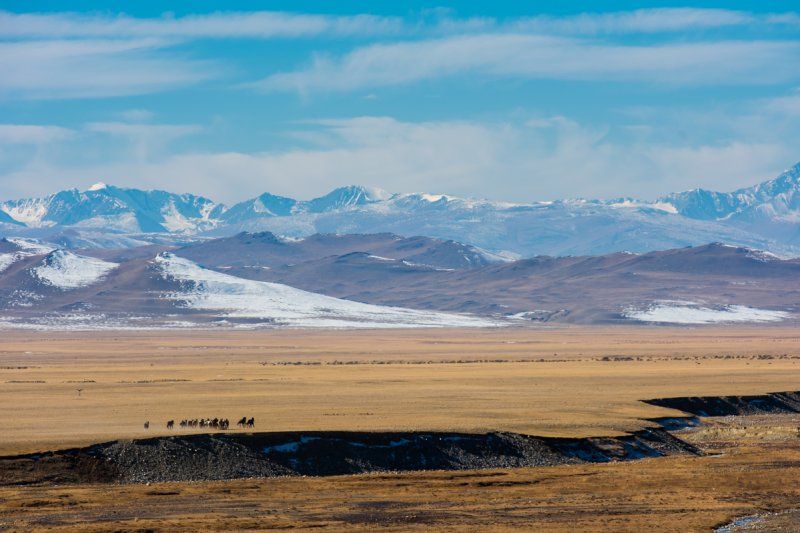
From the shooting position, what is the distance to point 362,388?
3280 inches

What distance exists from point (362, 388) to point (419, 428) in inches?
1145

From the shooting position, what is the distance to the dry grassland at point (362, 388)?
5750 cm

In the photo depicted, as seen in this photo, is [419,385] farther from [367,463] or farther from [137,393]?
[367,463]

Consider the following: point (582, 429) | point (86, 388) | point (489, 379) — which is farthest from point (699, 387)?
point (86, 388)

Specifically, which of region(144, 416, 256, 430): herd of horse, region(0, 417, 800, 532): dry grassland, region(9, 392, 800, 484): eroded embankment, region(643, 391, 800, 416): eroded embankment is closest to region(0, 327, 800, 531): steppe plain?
region(0, 417, 800, 532): dry grassland

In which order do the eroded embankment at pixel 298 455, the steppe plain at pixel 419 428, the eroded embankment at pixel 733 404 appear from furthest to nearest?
the eroded embankment at pixel 733 404
the eroded embankment at pixel 298 455
the steppe plain at pixel 419 428

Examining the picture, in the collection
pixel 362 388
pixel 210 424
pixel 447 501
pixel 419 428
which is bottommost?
pixel 362 388

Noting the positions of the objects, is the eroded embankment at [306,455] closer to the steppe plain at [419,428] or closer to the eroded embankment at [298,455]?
the eroded embankment at [298,455]

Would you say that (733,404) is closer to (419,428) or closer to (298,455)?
(419,428)

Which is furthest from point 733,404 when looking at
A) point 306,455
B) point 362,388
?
point 306,455

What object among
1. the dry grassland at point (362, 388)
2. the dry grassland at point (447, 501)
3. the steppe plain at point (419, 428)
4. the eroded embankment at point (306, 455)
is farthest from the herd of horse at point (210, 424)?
the dry grassland at point (447, 501)

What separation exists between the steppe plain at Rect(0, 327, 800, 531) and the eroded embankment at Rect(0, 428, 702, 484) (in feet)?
4.30

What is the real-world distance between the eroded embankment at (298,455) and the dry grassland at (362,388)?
1.67 m

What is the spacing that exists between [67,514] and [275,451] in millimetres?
13486
